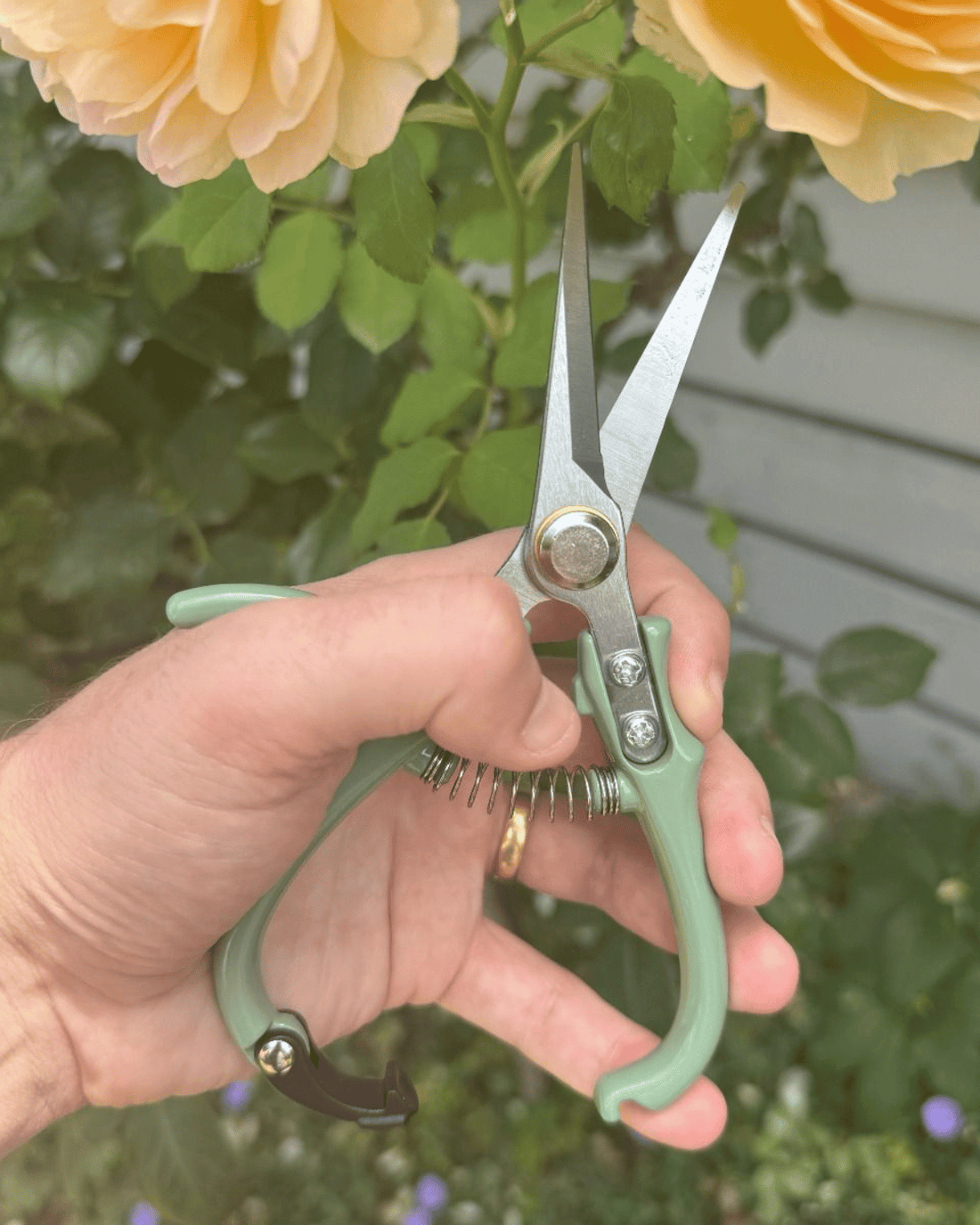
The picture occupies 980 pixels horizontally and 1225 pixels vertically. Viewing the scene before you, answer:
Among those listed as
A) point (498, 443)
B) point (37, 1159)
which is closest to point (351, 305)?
point (498, 443)

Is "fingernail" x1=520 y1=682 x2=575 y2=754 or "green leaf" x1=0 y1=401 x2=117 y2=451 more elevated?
"fingernail" x1=520 y1=682 x2=575 y2=754

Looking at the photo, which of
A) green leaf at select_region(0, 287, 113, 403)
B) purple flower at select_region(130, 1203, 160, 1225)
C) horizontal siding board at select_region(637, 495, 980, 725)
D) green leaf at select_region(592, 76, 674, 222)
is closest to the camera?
green leaf at select_region(592, 76, 674, 222)

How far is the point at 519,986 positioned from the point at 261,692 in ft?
1.65

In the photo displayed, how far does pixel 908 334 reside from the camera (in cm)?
163

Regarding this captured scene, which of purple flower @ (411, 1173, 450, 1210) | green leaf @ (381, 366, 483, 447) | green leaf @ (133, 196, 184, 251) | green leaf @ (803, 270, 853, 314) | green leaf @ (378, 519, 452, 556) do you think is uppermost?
green leaf @ (803, 270, 853, 314)

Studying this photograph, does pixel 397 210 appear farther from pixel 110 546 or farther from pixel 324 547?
pixel 110 546

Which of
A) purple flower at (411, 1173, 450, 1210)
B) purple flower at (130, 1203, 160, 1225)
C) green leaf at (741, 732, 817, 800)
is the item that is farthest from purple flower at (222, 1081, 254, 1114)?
green leaf at (741, 732, 817, 800)

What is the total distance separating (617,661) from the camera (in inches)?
32.5

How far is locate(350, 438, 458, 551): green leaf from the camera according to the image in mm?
846

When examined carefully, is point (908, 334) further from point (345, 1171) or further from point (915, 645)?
point (345, 1171)

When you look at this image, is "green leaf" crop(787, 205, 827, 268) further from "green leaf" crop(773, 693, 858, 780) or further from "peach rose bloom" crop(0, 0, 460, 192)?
"peach rose bloom" crop(0, 0, 460, 192)

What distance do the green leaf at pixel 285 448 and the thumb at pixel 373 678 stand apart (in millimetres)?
370

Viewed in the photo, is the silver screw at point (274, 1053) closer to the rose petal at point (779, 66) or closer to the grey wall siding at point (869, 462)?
the rose petal at point (779, 66)

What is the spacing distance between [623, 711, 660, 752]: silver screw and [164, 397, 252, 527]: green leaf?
526mm
